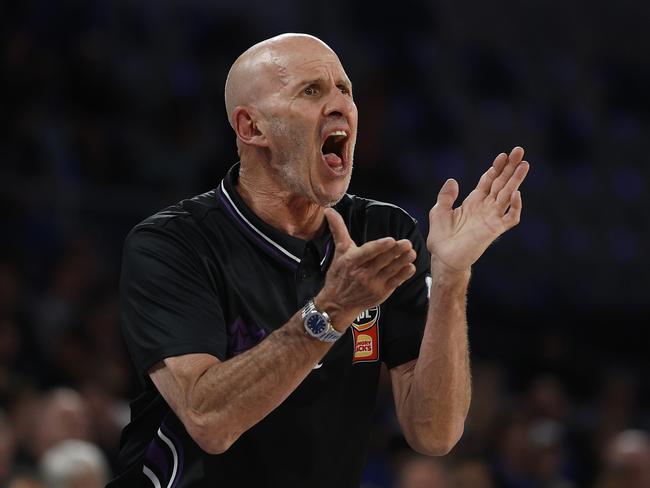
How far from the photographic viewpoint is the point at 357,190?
10.7 metres

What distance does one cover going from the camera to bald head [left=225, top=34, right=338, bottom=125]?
3.50 m

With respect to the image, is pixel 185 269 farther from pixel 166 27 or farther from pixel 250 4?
pixel 250 4

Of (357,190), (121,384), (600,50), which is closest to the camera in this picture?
(121,384)

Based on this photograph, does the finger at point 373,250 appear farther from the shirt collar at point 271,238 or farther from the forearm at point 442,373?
the shirt collar at point 271,238

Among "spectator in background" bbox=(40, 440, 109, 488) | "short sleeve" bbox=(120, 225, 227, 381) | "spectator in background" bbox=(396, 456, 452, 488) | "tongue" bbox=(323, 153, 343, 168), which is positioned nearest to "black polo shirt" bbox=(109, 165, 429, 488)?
"short sleeve" bbox=(120, 225, 227, 381)

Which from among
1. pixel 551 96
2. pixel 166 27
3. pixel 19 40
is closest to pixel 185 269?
pixel 19 40

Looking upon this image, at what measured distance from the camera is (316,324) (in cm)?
300

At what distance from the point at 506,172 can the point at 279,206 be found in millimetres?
695

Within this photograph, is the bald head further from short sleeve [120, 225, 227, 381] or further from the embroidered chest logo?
the embroidered chest logo

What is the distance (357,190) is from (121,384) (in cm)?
338

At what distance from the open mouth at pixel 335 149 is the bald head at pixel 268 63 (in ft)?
0.73

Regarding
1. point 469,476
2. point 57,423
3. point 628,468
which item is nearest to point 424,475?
point 469,476

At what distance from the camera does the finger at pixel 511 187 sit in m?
3.39

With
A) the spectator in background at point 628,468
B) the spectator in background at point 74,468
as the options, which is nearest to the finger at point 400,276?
the spectator in background at point 74,468
